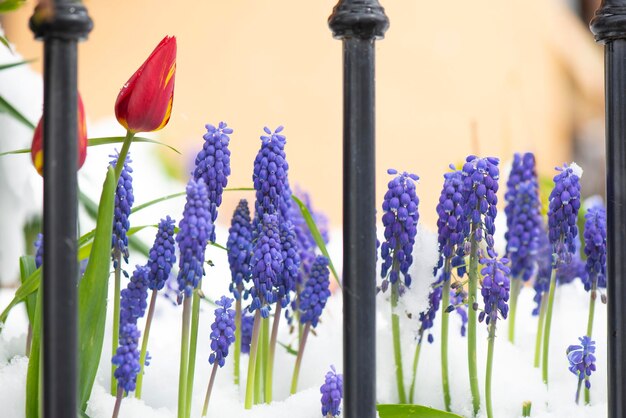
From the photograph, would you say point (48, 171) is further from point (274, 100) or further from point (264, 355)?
point (274, 100)

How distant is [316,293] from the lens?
2.85 feet

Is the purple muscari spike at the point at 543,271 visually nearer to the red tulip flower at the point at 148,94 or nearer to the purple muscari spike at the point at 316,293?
the purple muscari spike at the point at 316,293

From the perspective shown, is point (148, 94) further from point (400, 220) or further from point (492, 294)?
point (492, 294)

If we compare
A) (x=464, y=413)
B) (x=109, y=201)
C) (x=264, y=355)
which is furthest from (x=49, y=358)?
(x=464, y=413)

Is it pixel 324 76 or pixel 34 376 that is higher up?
pixel 324 76

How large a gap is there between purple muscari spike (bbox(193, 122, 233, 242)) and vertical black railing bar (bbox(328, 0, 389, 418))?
13 centimetres

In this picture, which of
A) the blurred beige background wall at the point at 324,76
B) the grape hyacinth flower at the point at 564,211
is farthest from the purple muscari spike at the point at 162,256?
the blurred beige background wall at the point at 324,76

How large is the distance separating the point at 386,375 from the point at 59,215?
16.0 inches

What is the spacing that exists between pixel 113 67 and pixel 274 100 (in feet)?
1.94

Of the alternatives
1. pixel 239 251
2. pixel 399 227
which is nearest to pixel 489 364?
pixel 399 227

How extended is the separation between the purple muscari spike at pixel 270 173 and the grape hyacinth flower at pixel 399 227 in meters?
0.10

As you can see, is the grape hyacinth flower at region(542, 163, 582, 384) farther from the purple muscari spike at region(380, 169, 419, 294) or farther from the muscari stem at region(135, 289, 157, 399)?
the muscari stem at region(135, 289, 157, 399)

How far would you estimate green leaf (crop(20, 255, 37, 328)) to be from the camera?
2.59ft

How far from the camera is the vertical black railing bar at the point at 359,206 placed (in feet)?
2.25
